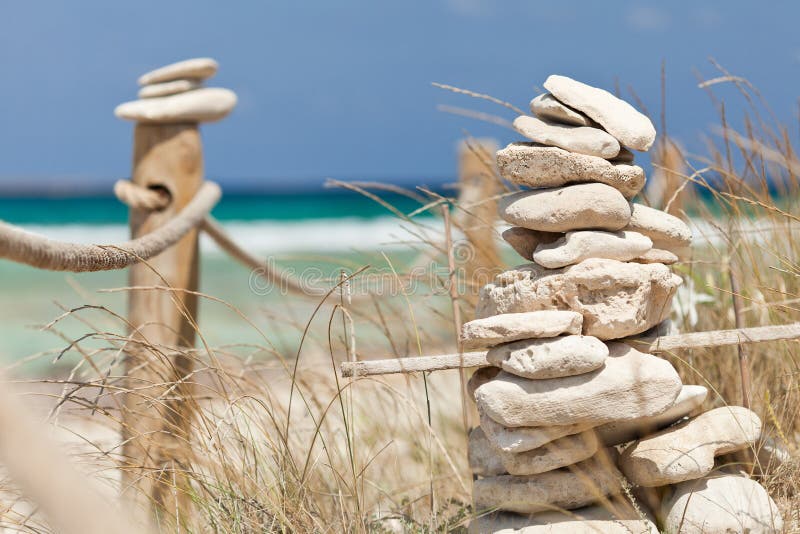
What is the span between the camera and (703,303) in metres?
3.21

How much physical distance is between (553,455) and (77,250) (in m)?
1.27

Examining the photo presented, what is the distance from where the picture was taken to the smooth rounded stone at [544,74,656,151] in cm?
210

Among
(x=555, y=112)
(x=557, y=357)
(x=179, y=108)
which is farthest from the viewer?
(x=179, y=108)

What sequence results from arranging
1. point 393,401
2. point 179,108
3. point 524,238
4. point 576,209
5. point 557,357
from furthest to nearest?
point 179,108
point 393,401
point 524,238
point 576,209
point 557,357

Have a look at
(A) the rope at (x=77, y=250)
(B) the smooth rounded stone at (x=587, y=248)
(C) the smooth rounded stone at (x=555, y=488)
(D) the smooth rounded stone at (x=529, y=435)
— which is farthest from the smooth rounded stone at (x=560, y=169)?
(A) the rope at (x=77, y=250)

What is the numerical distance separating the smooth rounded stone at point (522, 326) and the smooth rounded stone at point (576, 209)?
23 cm

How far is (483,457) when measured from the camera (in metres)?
2.24

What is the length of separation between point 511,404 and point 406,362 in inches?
11.1

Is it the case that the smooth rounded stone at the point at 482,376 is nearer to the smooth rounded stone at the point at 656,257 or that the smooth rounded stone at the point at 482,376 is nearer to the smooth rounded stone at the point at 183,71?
the smooth rounded stone at the point at 656,257

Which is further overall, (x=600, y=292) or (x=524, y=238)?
(x=524, y=238)

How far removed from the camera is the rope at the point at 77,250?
1.75m

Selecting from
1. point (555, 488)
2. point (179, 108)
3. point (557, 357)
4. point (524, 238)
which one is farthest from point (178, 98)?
point (555, 488)

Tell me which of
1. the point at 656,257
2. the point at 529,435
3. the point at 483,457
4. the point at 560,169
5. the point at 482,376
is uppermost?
the point at 560,169

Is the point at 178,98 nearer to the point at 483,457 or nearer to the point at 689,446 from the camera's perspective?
the point at 483,457
